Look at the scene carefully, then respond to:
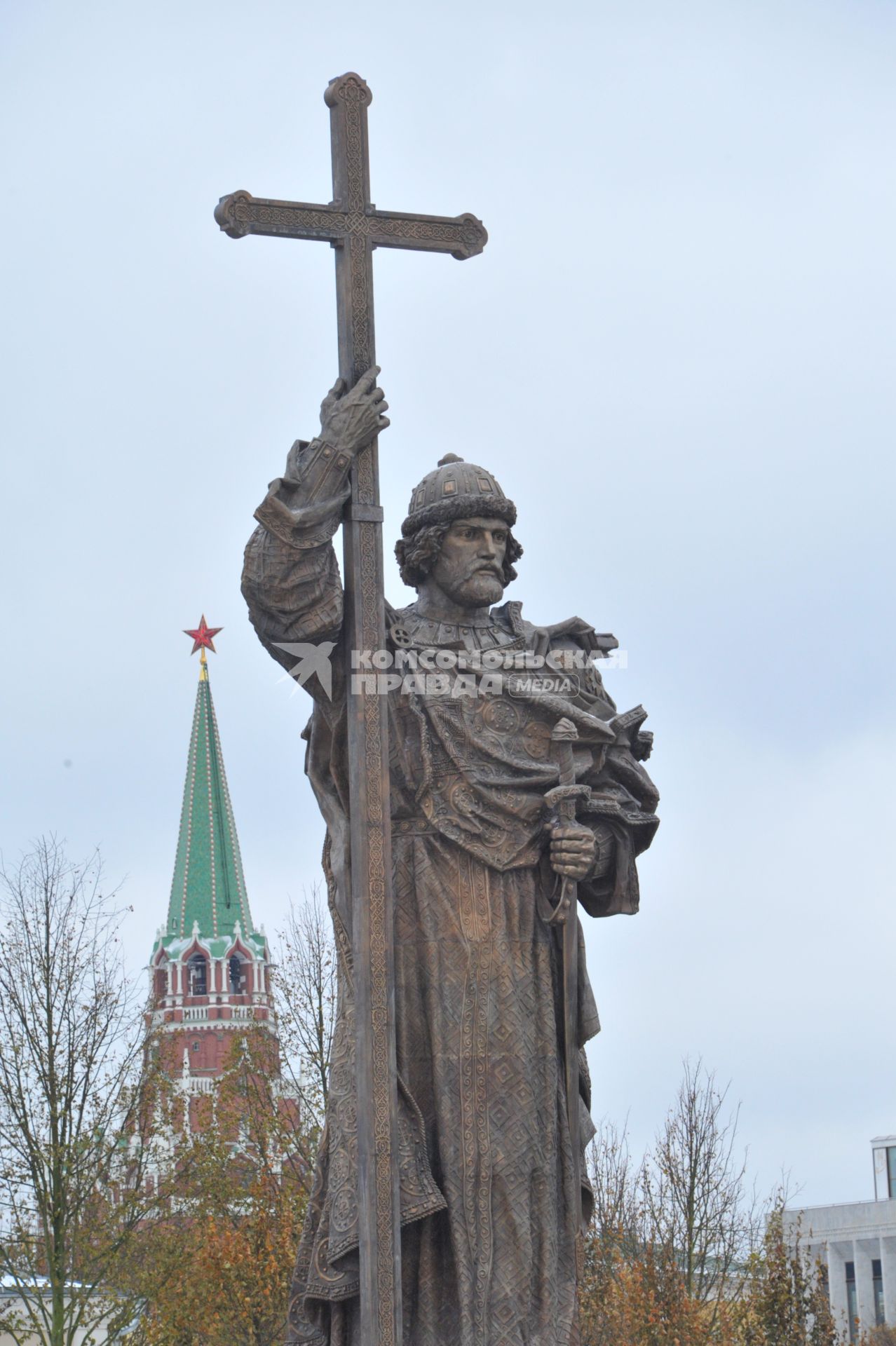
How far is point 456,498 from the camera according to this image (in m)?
10.2

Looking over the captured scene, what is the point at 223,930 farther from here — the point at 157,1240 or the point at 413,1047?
the point at 413,1047

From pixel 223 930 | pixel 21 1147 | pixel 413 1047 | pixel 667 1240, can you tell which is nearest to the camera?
pixel 413 1047

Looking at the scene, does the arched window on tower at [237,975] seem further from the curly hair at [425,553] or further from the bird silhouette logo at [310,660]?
the bird silhouette logo at [310,660]

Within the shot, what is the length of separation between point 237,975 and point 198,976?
73.1 inches

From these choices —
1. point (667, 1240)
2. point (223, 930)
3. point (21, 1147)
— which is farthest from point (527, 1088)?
point (223, 930)

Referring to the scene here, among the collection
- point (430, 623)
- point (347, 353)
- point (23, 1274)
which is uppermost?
point (347, 353)

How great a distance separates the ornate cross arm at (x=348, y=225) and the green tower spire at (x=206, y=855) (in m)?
99.5

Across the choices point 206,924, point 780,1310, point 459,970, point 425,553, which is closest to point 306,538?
point 425,553

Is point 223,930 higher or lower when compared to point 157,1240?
higher

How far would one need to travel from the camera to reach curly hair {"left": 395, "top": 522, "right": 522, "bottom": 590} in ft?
33.8

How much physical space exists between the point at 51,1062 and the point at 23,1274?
9.18 ft

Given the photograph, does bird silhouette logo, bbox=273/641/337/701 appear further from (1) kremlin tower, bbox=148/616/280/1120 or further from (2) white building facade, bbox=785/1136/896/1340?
(1) kremlin tower, bbox=148/616/280/1120

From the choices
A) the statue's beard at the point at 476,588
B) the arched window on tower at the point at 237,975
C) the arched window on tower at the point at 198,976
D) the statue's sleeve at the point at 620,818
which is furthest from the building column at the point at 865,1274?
the statue's beard at the point at 476,588

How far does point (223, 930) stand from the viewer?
108875 mm
